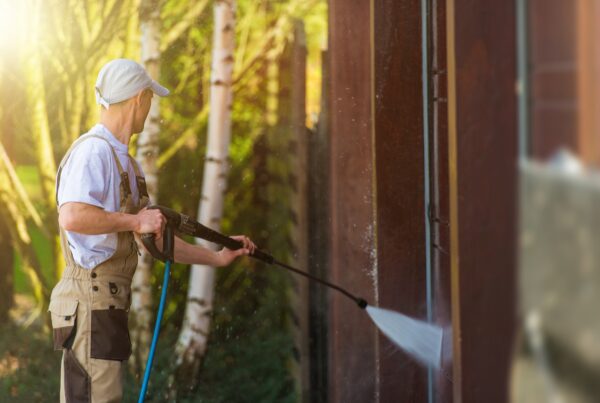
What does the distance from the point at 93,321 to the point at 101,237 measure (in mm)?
324

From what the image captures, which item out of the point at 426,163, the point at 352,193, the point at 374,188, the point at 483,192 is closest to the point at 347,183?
the point at 352,193

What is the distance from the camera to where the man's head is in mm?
4594

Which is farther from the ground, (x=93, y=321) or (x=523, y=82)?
(x=523, y=82)

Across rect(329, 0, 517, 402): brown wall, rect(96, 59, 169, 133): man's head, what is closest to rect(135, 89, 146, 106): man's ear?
rect(96, 59, 169, 133): man's head

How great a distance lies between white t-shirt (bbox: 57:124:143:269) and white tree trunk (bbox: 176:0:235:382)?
226 centimetres

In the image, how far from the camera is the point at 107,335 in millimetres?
4496

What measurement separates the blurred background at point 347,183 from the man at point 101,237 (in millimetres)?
1293

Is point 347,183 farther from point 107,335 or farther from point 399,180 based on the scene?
point 107,335

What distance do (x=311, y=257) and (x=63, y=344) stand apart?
7.20ft

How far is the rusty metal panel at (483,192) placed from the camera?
2852 millimetres

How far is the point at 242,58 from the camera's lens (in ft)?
22.6

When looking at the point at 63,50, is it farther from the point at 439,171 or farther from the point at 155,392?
the point at 439,171

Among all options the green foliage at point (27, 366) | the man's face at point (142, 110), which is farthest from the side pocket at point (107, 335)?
the green foliage at point (27, 366)

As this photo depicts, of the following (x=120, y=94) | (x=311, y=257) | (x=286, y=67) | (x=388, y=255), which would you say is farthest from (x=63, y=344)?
(x=286, y=67)
